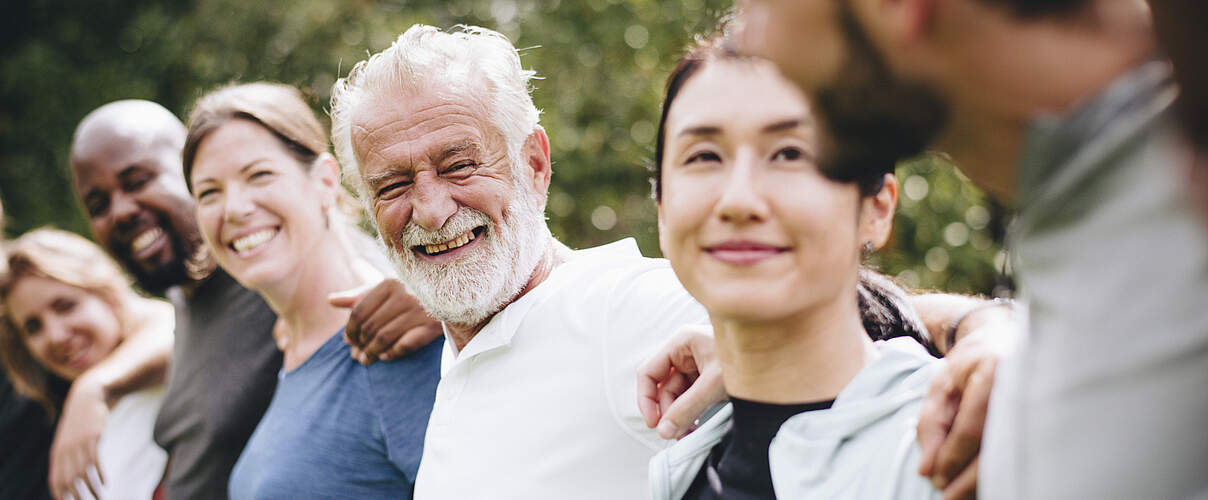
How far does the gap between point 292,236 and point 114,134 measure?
1102mm

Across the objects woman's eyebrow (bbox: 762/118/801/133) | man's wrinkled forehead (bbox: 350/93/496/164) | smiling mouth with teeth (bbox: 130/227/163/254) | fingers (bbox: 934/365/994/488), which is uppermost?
woman's eyebrow (bbox: 762/118/801/133)

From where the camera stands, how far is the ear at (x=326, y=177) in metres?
3.02

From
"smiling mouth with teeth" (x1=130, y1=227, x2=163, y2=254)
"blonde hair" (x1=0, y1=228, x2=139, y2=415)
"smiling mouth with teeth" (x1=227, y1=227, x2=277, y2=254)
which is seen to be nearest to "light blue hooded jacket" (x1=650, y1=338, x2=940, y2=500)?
"smiling mouth with teeth" (x1=227, y1=227, x2=277, y2=254)

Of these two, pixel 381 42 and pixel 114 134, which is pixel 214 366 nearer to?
pixel 114 134

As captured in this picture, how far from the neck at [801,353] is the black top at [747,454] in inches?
0.6

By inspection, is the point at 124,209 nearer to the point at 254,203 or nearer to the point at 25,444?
the point at 254,203

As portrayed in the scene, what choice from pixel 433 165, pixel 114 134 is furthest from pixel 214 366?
pixel 433 165

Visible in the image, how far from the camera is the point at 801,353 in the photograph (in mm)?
1440

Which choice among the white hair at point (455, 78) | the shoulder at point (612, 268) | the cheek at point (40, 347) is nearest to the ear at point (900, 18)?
the shoulder at point (612, 268)

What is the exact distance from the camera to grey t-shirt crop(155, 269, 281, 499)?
Answer: 3.10 metres

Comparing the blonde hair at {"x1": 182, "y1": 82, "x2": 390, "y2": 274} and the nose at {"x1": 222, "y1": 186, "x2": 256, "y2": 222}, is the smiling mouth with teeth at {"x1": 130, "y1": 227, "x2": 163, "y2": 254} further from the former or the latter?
the nose at {"x1": 222, "y1": 186, "x2": 256, "y2": 222}

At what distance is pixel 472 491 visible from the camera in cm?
195

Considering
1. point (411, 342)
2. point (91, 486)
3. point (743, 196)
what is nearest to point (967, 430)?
point (743, 196)

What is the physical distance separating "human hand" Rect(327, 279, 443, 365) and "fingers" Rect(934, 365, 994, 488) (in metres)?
1.50
